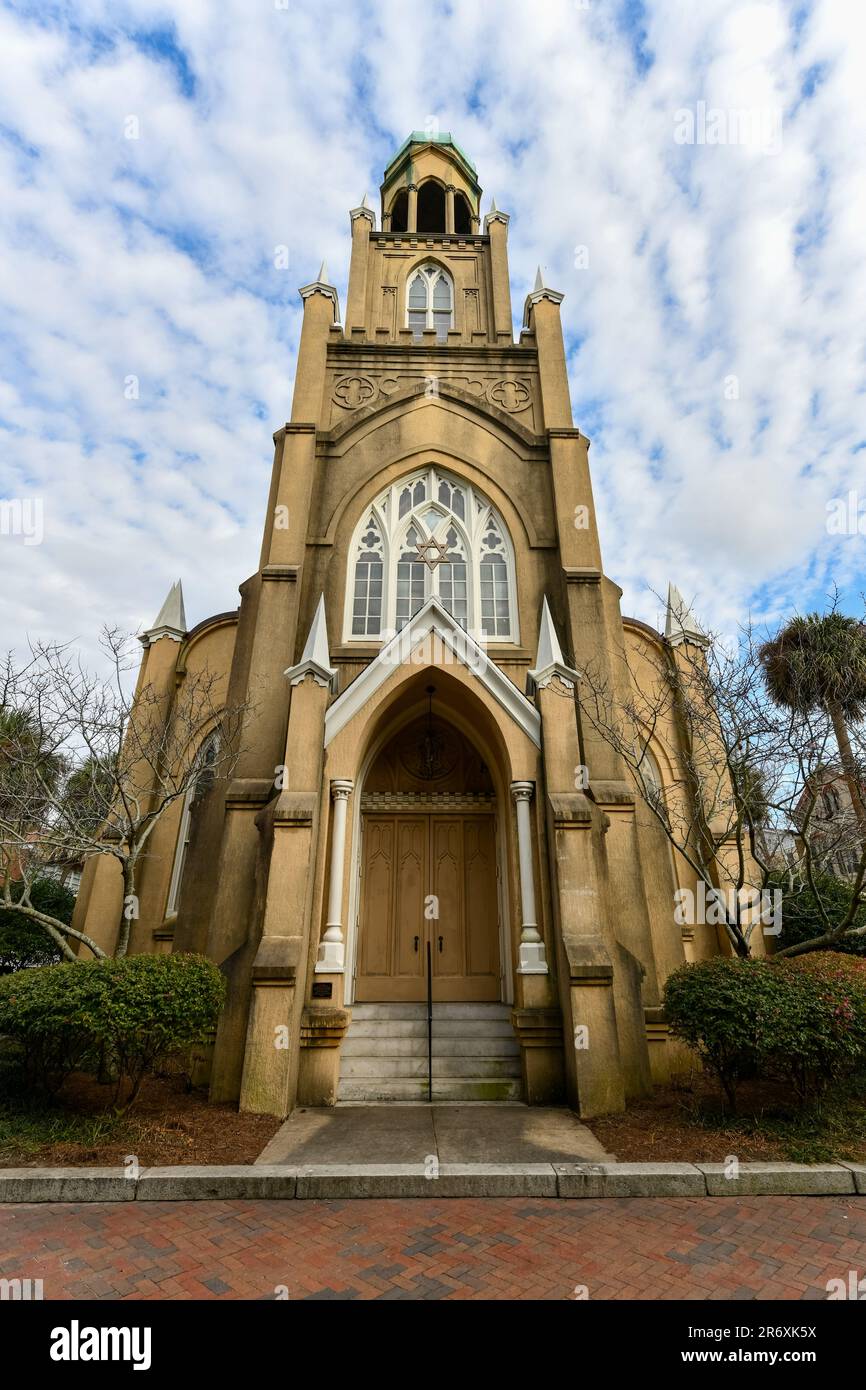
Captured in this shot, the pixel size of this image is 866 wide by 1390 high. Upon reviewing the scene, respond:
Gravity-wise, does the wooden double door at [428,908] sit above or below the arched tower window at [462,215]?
below

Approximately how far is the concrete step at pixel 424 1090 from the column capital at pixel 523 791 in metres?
Answer: 3.66

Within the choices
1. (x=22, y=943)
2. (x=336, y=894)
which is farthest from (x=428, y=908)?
(x=22, y=943)

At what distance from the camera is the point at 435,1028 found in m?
9.54

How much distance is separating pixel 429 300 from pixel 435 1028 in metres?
16.1

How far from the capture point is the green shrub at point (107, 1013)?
669 cm

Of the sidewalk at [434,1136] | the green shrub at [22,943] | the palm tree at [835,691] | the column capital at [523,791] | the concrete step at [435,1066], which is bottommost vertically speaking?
the sidewalk at [434,1136]

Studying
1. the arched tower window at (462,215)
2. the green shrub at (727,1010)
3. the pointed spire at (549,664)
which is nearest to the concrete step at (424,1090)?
the green shrub at (727,1010)

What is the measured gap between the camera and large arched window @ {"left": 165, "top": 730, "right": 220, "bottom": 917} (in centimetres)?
1248

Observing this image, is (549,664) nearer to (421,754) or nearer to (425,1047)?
(421,754)

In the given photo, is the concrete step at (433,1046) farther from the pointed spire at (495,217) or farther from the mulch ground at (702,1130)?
the pointed spire at (495,217)

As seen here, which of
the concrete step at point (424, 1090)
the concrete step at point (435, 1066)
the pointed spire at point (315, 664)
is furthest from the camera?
the pointed spire at point (315, 664)

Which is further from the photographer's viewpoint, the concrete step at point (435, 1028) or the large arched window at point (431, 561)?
the large arched window at point (431, 561)

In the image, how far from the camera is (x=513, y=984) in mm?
9742

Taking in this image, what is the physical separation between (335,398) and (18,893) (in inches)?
462
